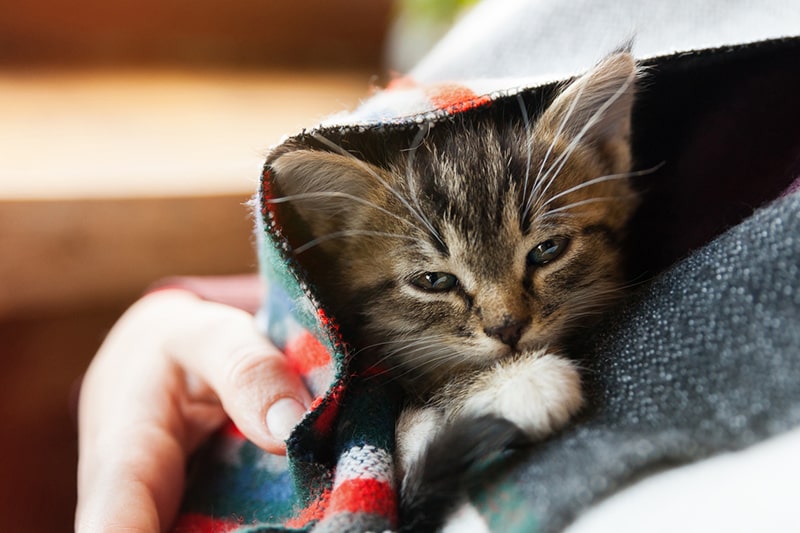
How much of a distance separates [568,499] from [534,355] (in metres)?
0.27

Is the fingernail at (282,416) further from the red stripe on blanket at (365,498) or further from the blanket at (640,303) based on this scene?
the red stripe on blanket at (365,498)

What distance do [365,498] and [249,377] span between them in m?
0.32

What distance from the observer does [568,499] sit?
0.47m

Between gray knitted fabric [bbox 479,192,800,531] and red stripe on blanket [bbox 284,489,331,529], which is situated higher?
gray knitted fabric [bbox 479,192,800,531]

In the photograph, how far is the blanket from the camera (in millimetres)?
488

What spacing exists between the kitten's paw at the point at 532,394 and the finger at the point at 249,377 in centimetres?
24

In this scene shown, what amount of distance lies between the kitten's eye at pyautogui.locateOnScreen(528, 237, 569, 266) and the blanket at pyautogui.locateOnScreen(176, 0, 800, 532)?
113mm

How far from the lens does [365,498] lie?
56 centimetres

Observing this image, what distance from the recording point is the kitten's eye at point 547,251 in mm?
838

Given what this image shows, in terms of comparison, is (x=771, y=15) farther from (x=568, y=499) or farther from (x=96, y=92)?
(x=96, y=92)

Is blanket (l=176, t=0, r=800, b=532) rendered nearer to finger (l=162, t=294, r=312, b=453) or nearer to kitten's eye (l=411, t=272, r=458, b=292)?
finger (l=162, t=294, r=312, b=453)

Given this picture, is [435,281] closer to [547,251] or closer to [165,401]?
[547,251]

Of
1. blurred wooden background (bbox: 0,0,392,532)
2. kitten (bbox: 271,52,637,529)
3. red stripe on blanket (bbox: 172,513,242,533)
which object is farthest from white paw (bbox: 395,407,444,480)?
blurred wooden background (bbox: 0,0,392,532)

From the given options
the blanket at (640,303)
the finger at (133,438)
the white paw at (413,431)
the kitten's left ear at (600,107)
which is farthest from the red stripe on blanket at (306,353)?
the kitten's left ear at (600,107)
